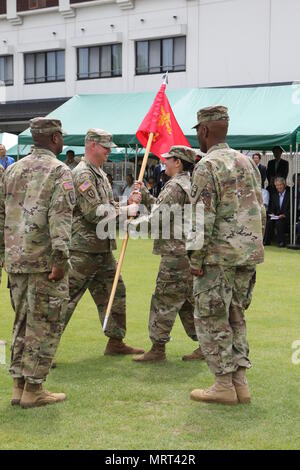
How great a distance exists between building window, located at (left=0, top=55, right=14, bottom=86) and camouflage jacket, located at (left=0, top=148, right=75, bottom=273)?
3248cm

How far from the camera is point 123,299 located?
A: 673 cm

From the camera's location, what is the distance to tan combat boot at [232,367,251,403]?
A: 17.4 ft

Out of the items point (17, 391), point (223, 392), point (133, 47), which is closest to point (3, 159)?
point (17, 391)

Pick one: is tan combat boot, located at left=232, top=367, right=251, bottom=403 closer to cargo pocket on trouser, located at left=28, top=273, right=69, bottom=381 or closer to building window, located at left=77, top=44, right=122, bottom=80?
cargo pocket on trouser, located at left=28, top=273, right=69, bottom=381

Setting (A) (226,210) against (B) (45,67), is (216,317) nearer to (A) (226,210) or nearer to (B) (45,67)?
(A) (226,210)

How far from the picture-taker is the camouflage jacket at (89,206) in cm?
626

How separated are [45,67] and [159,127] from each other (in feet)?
92.2

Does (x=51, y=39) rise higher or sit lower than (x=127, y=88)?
higher

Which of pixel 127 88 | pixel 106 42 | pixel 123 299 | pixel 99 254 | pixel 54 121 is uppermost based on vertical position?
pixel 106 42

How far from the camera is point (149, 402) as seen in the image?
535cm

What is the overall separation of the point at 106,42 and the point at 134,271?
885 inches

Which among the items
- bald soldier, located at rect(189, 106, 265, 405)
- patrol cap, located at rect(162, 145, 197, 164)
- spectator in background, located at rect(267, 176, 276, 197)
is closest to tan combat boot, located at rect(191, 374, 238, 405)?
bald soldier, located at rect(189, 106, 265, 405)
